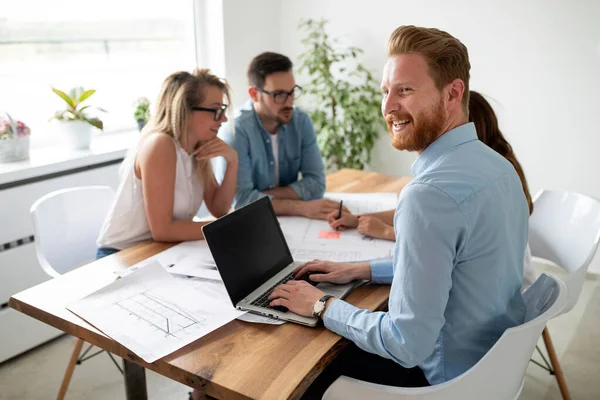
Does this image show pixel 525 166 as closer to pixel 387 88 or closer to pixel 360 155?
pixel 360 155

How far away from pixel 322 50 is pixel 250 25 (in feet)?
1.82

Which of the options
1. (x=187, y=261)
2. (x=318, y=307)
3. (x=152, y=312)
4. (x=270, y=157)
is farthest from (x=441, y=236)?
(x=270, y=157)

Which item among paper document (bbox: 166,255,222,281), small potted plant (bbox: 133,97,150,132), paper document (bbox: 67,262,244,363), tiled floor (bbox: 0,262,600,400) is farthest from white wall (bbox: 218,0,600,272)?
paper document (bbox: 67,262,244,363)

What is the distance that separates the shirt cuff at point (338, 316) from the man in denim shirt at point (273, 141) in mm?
898

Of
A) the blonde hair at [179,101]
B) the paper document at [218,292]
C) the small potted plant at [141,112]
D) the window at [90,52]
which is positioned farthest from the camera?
the small potted plant at [141,112]

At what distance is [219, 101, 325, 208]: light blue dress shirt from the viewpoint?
7.38 feet

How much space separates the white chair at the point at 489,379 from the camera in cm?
109

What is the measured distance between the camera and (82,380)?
Result: 2371 mm

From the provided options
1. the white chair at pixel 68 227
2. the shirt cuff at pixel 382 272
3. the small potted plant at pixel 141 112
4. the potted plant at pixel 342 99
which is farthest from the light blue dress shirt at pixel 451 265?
the potted plant at pixel 342 99

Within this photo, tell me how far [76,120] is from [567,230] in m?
2.35

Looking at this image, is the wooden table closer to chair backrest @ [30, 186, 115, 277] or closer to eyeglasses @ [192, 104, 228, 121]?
chair backrest @ [30, 186, 115, 277]

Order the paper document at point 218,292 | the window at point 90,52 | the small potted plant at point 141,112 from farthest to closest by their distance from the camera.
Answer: the small potted plant at point 141,112, the window at point 90,52, the paper document at point 218,292

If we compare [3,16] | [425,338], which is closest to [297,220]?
[425,338]

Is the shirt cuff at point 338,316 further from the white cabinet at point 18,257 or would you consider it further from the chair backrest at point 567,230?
the white cabinet at point 18,257
